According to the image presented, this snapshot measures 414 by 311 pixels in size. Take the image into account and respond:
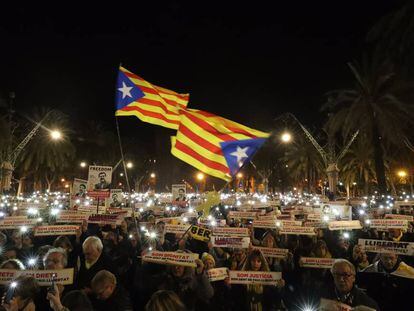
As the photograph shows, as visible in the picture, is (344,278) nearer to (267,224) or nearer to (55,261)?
(55,261)

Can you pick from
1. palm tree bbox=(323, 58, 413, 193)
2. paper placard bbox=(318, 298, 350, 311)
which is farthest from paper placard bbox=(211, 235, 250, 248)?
palm tree bbox=(323, 58, 413, 193)

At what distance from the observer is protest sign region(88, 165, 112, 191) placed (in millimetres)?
13602

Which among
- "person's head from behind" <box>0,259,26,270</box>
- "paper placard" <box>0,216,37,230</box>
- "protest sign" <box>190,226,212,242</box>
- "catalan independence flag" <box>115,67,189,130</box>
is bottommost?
"person's head from behind" <box>0,259,26,270</box>

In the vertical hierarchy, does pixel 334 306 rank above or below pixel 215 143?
below

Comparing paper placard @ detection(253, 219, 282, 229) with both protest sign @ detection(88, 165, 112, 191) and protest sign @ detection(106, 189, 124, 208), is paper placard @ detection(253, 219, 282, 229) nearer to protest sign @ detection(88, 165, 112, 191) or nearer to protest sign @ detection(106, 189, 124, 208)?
protest sign @ detection(88, 165, 112, 191)

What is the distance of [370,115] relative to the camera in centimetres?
2483

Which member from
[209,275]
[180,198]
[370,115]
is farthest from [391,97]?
[209,275]

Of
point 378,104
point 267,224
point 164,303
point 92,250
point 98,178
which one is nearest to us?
point 164,303

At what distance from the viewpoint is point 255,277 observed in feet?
20.0

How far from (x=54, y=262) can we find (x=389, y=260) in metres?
5.10

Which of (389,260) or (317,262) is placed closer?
(389,260)

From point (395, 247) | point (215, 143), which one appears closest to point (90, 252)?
point (215, 143)

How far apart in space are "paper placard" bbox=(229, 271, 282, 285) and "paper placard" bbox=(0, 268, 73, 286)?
2415mm

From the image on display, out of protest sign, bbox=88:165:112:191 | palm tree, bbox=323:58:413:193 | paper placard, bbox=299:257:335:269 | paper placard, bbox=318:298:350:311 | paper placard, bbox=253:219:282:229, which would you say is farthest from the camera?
palm tree, bbox=323:58:413:193
